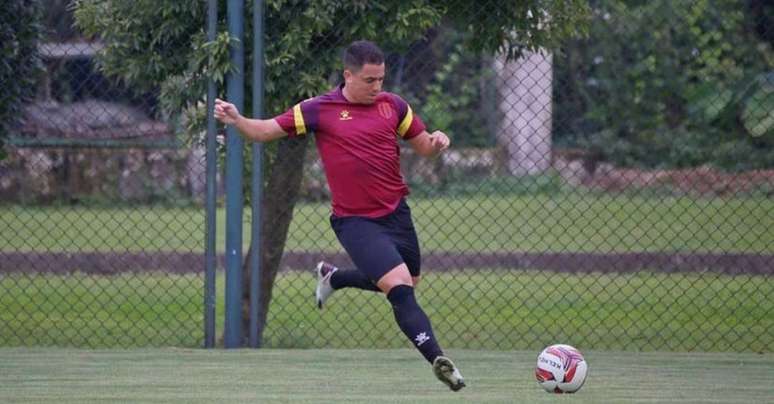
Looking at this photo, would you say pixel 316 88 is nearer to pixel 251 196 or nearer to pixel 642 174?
pixel 251 196

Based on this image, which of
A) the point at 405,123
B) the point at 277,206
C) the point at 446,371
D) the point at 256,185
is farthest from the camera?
the point at 277,206

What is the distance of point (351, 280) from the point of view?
22.5 feet

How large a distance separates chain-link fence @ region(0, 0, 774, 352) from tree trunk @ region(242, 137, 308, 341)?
1 centimetres

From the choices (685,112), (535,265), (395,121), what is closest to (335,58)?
(395,121)

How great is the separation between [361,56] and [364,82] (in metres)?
0.12

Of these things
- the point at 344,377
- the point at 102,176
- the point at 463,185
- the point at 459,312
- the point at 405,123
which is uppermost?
the point at 405,123

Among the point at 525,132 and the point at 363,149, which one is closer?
the point at 363,149

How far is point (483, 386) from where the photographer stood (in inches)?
261

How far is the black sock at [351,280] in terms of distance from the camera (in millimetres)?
6742

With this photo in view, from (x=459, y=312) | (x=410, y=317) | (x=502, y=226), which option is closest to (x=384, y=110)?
(x=410, y=317)

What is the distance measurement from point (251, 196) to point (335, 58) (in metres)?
0.99

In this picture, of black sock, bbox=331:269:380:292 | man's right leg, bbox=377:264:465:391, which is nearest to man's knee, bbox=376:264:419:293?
man's right leg, bbox=377:264:465:391

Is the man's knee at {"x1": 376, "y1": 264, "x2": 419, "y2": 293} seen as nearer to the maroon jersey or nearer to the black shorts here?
the black shorts

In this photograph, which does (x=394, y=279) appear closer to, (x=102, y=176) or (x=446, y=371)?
(x=446, y=371)
